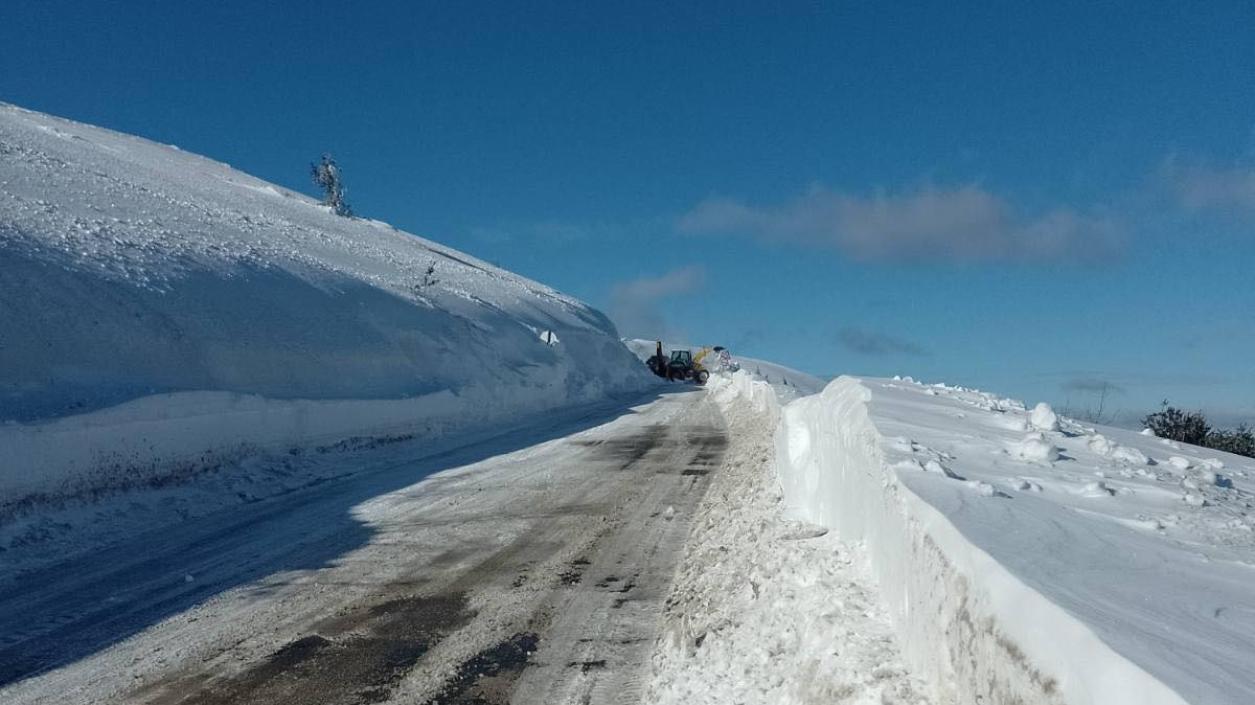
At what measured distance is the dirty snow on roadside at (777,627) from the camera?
4078 millimetres

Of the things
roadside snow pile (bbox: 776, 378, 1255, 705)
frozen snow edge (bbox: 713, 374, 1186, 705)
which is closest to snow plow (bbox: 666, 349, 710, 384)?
roadside snow pile (bbox: 776, 378, 1255, 705)

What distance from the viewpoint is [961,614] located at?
128 inches

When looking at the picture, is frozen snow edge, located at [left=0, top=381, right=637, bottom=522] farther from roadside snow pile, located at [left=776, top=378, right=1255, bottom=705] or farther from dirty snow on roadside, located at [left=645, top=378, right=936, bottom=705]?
roadside snow pile, located at [left=776, top=378, right=1255, bottom=705]

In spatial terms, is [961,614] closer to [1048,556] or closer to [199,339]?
[1048,556]

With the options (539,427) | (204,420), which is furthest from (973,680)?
(539,427)

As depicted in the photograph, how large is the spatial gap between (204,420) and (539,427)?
9.92 metres

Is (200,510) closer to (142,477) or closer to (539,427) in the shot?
(142,477)

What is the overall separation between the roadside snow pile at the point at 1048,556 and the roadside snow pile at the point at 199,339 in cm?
1017

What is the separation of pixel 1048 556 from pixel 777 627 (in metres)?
2.08

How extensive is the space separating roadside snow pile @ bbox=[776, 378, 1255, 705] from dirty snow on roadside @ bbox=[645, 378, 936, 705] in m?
0.17

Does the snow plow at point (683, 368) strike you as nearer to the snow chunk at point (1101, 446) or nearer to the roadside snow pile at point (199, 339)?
the roadside snow pile at point (199, 339)

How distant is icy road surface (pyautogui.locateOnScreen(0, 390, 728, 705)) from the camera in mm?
5695

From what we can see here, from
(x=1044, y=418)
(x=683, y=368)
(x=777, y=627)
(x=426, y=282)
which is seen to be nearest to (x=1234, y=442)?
(x=1044, y=418)

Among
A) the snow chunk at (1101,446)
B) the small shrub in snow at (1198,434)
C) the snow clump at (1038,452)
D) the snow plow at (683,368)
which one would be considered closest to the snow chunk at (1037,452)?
the snow clump at (1038,452)
